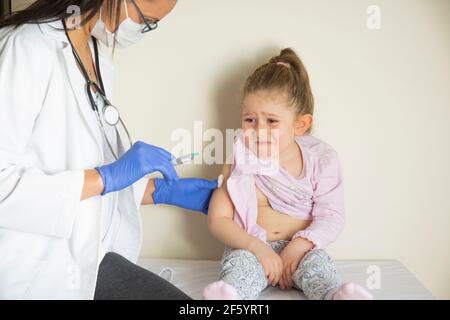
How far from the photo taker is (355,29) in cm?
163

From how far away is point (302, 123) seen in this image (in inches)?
61.8

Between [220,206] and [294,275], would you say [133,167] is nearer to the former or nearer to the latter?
[220,206]

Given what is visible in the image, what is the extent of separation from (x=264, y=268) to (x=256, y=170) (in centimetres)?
33

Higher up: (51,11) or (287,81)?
(51,11)

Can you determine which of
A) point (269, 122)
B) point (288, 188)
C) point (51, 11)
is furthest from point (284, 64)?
point (51, 11)

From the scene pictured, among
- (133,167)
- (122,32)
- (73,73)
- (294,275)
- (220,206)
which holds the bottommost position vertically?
(294,275)

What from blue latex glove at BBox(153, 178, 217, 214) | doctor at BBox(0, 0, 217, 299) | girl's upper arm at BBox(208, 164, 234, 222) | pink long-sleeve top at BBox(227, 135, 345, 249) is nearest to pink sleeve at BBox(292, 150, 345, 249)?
pink long-sleeve top at BBox(227, 135, 345, 249)

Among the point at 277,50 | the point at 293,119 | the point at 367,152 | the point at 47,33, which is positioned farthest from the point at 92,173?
the point at 367,152

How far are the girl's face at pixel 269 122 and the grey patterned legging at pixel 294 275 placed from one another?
0.34 metres

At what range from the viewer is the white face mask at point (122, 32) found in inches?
51.8

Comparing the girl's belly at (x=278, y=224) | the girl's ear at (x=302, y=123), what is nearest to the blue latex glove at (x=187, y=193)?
the girl's belly at (x=278, y=224)

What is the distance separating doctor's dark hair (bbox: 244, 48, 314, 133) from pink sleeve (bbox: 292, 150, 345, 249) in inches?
7.3

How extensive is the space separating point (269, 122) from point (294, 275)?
0.46m

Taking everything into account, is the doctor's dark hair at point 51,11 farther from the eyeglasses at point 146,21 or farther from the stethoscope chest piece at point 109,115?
the stethoscope chest piece at point 109,115
